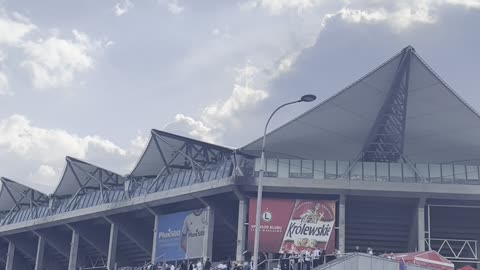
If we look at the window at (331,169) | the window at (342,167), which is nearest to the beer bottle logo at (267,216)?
the window at (331,169)

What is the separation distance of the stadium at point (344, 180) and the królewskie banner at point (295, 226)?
76mm

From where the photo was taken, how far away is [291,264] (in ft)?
124

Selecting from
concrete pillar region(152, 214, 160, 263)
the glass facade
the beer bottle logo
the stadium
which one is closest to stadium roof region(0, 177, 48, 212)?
the stadium

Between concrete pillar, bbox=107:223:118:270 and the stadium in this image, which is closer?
the stadium

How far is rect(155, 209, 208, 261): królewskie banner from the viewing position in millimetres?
56688

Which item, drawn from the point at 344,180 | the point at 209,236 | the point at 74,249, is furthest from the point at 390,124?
the point at 74,249

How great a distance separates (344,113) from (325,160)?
461 cm

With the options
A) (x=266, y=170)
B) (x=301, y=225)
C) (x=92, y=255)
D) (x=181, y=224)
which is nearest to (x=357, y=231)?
(x=301, y=225)

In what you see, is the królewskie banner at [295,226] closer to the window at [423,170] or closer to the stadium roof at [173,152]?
the stadium roof at [173,152]

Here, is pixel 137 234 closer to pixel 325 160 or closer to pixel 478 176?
pixel 325 160

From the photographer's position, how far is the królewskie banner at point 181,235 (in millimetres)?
56688

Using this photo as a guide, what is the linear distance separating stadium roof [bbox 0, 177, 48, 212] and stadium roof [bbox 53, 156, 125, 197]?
7283mm

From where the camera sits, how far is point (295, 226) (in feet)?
173

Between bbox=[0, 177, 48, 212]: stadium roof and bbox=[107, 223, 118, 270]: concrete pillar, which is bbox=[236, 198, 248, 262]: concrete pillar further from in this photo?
bbox=[0, 177, 48, 212]: stadium roof
